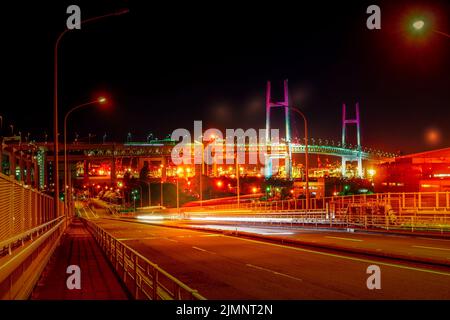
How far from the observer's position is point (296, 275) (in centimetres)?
1497

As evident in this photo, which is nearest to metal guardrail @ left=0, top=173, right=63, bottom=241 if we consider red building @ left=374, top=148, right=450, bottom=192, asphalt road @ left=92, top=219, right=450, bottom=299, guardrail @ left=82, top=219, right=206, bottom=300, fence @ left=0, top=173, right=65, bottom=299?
fence @ left=0, top=173, right=65, bottom=299

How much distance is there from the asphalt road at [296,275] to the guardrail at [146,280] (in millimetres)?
1479

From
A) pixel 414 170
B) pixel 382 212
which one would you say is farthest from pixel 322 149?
pixel 382 212

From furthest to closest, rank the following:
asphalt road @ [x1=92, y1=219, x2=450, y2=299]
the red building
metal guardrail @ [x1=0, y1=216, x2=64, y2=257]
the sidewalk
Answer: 1. the red building
2. the sidewalk
3. asphalt road @ [x1=92, y1=219, x2=450, y2=299]
4. metal guardrail @ [x1=0, y1=216, x2=64, y2=257]

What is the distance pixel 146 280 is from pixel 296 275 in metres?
5.50

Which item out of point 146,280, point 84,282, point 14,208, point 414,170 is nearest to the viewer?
point 146,280

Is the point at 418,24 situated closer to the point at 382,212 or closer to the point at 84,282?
the point at 84,282

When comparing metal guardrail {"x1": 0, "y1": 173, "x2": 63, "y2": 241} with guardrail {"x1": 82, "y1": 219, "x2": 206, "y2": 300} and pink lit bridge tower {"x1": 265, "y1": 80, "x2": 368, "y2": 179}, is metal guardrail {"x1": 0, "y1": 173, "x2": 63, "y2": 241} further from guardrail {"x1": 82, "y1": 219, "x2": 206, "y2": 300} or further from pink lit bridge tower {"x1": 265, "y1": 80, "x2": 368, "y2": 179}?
pink lit bridge tower {"x1": 265, "y1": 80, "x2": 368, "y2": 179}

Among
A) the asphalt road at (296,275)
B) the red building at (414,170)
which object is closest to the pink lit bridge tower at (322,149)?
the red building at (414,170)

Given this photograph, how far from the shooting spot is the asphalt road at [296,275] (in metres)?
11.9

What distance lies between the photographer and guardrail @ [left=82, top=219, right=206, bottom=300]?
25.0 ft

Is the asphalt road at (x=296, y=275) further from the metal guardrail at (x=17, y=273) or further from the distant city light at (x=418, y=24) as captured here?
the distant city light at (x=418, y=24)

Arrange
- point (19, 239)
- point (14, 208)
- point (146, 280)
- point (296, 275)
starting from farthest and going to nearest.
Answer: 1. point (296, 275)
2. point (14, 208)
3. point (19, 239)
4. point (146, 280)

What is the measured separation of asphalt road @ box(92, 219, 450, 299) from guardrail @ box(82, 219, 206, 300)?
1479 mm
